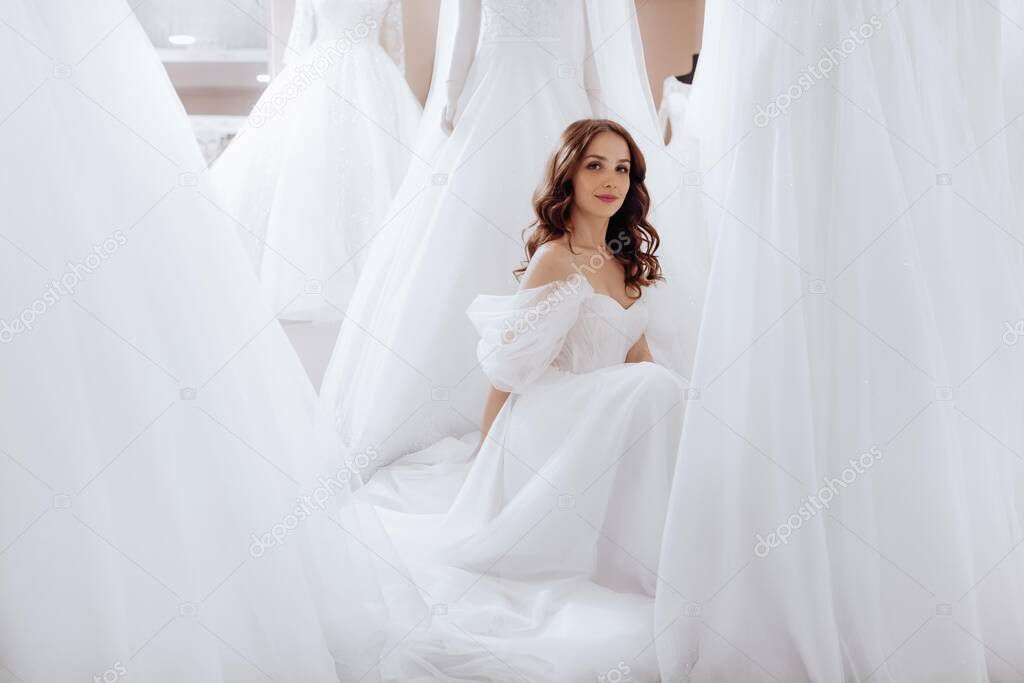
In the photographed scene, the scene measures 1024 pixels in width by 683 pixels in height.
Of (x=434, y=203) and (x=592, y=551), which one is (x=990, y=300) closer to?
(x=592, y=551)

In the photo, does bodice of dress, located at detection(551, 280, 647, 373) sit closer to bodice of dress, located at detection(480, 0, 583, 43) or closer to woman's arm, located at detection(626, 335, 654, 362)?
woman's arm, located at detection(626, 335, 654, 362)

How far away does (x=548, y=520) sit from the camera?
206cm

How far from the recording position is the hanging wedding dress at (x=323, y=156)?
372 cm

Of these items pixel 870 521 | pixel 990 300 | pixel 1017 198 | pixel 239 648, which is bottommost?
pixel 239 648

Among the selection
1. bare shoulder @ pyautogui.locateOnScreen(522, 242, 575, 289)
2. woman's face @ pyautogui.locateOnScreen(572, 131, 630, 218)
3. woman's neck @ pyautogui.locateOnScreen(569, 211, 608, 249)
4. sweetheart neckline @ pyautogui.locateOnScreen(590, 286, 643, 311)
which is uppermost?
woman's face @ pyautogui.locateOnScreen(572, 131, 630, 218)

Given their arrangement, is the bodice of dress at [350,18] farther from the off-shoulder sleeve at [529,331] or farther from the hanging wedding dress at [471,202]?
the off-shoulder sleeve at [529,331]

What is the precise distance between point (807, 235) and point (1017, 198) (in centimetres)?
60

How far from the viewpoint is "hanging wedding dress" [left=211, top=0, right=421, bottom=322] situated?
12.2 ft

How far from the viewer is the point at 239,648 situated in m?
1.46

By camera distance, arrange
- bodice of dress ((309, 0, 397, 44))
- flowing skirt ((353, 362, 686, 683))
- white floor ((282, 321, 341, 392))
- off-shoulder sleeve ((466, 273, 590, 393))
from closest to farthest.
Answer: flowing skirt ((353, 362, 686, 683)) → off-shoulder sleeve ((466, 273, 590, 393)) → white floor ((282, 321, 341, 392)) → bodice of dress ((309, 0, 397, 44))

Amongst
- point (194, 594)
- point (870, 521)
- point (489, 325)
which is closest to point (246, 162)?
point (489, 325)

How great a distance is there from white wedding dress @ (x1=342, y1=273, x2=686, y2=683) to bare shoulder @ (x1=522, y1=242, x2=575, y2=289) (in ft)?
0.10

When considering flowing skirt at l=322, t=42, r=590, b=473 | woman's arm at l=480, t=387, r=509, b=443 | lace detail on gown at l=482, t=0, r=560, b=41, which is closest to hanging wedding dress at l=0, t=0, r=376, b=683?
woman's arm at l=480, t=387, r=509, b=443

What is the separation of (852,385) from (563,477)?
0.66 meters
